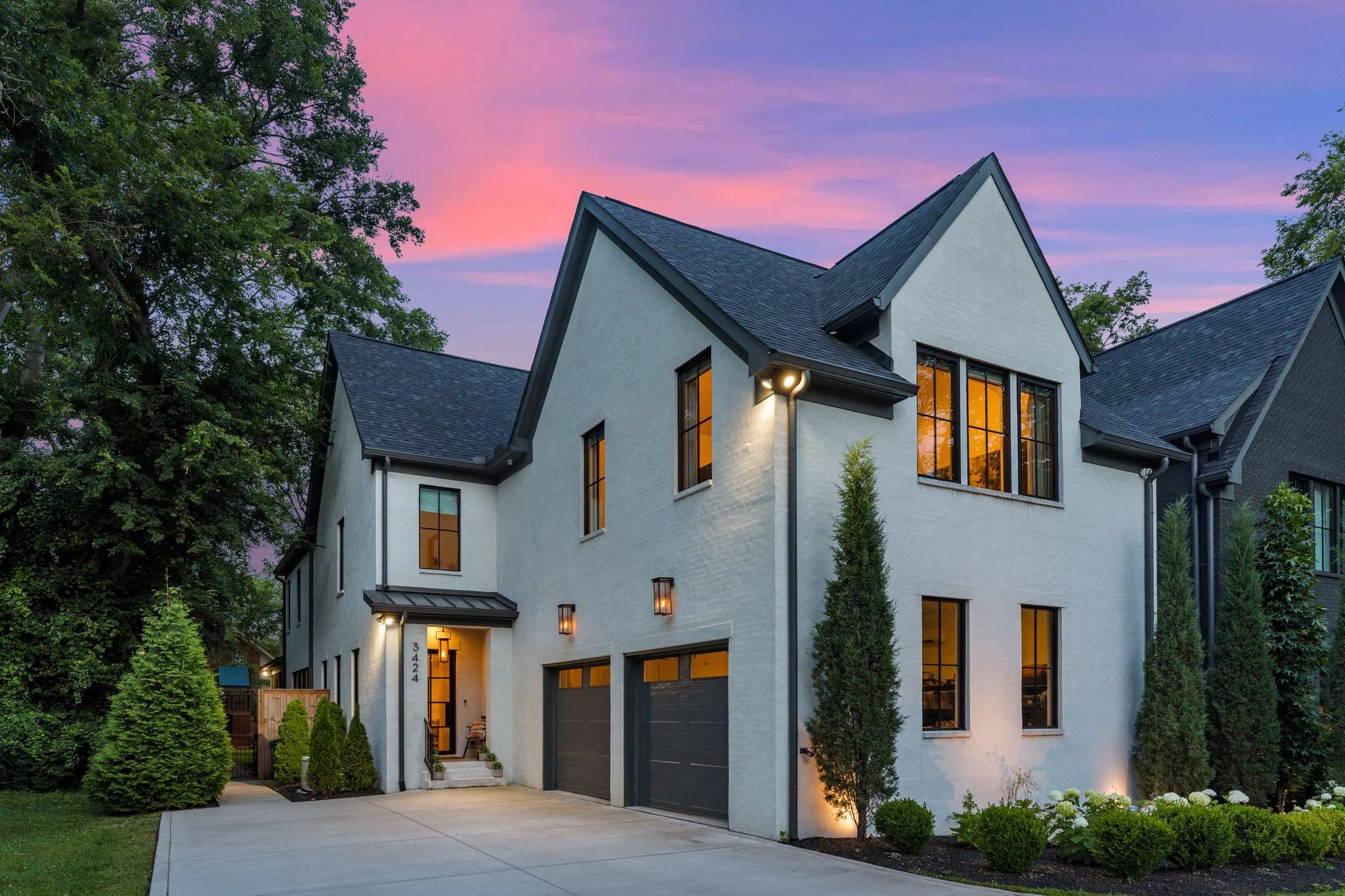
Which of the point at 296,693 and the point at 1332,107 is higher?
the point at 1332,107

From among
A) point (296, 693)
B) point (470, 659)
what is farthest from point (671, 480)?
point (296, 693)

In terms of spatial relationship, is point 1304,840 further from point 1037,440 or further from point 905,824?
point 1037,440

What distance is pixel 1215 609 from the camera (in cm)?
1498

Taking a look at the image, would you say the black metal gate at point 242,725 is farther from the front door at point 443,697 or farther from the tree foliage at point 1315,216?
the tree foliage at point 1315,216

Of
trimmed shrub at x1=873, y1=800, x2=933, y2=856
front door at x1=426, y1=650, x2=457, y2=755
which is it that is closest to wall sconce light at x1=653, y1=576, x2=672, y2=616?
trimmed shrub at x1=873, y1=800, x2=933, y2=856

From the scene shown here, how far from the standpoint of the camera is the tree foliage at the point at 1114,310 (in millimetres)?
32406

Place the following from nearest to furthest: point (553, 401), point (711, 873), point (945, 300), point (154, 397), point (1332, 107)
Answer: point (711, 873)
point (945, 300)
point (553, 401)
point (154, 397)
point (1332, 107)

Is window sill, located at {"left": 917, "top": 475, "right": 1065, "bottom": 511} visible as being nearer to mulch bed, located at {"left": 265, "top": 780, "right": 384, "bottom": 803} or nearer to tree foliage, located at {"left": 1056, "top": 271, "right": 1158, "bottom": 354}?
mulch bed, located at {"left": 265, "top": 780, "right": 384, "bottom": 803}

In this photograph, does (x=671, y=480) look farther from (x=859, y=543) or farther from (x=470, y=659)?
(x=470, y=659)

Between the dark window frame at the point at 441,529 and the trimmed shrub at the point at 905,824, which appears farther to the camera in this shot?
the dark window frame at the point at 441,529

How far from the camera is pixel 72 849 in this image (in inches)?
413

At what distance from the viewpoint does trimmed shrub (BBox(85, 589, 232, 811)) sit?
45.3 ft

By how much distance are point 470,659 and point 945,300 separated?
39.9 ft

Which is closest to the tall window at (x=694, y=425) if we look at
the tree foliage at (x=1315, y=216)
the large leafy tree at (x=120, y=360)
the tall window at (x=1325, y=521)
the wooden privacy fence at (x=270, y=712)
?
the large leafy tree at (x=120, y=360)
